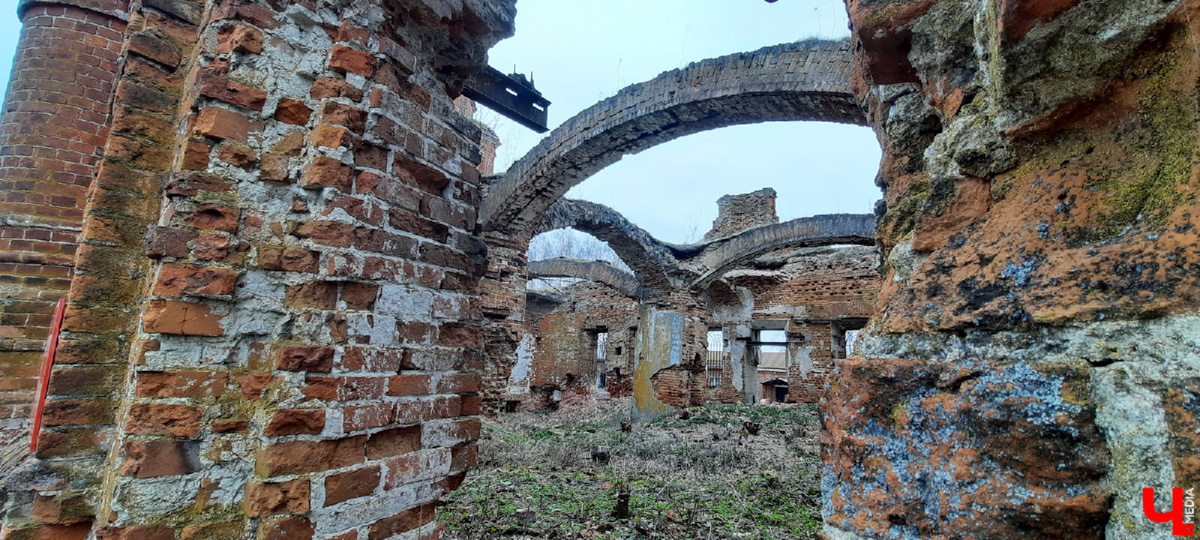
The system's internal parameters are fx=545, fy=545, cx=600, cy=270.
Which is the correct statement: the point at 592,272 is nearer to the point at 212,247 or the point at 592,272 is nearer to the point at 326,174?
the point at 326,174

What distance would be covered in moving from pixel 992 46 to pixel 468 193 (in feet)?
5.83

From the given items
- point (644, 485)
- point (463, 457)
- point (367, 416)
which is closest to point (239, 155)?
point (367, 416)

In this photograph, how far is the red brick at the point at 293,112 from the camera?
5.60 feet

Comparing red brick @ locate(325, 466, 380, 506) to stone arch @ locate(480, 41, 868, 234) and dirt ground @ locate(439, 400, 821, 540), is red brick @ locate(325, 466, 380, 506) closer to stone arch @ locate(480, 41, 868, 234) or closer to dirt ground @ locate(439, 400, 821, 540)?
dirt ground @ locate(439, 400, 821, 540)

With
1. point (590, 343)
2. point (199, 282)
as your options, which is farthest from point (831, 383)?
point (590, 343)

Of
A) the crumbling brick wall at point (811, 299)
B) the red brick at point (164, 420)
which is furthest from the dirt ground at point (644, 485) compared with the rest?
the crumbling brick wall at point (811, 299)

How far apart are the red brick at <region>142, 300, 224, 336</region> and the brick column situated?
8.98 ft

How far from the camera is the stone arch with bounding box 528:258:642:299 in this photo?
1132cm

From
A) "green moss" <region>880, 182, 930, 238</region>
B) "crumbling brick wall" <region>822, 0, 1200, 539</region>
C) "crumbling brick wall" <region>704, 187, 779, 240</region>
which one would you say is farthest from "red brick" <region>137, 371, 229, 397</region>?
"crumbling brick wall" <region>704, 187, 779, 240</region>

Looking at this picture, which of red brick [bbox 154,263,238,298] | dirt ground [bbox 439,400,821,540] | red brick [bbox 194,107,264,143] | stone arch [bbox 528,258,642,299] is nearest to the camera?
red brick [bbox 154,263,238,298]

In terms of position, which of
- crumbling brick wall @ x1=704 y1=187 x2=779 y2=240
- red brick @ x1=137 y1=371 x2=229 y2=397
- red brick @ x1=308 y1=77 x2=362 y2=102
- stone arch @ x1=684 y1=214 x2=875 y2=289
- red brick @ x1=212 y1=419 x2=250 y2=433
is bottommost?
red brick @ x1=212 y1=419 x2=250 y2=433

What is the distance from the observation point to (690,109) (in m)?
6.01

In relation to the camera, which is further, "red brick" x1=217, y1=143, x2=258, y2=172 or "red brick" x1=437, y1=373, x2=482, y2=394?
"red brick" x1=437, y1=373, x2=482, y2=394

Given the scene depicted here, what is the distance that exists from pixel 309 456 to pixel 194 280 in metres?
0.58
